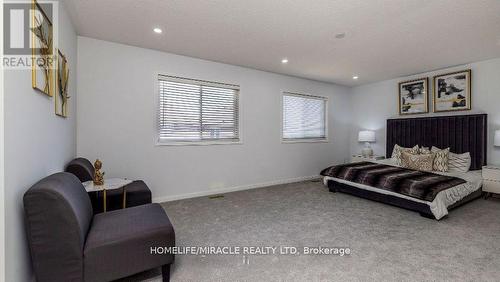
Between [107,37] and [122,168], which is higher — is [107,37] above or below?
above

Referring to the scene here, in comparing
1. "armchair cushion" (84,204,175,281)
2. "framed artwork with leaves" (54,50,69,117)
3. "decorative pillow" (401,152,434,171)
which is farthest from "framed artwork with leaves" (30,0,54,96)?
"decorative pillow" (401,152,434,171)

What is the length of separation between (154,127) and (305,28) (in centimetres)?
267

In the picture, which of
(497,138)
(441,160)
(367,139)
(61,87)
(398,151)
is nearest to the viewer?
(61,87)

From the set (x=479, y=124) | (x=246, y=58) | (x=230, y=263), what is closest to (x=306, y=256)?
(x=230, y=263)

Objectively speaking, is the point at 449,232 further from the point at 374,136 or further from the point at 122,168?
the point at 122,168

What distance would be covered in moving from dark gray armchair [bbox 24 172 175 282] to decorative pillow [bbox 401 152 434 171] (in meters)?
4.51

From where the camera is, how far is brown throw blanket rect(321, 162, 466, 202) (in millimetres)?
3062

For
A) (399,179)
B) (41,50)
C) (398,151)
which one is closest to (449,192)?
(399,179)

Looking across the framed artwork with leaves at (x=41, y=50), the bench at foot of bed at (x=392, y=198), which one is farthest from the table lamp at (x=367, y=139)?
the framed artwork with leaves at (x=41, y=50)

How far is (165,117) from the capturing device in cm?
380

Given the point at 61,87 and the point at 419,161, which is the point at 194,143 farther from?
the point at 419,161

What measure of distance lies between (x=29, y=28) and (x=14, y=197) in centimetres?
110

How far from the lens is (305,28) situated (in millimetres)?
2895

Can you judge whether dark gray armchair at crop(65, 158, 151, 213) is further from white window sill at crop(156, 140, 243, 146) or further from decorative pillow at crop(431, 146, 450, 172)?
decorative pillow at crop(431, 146, 450, 172)
